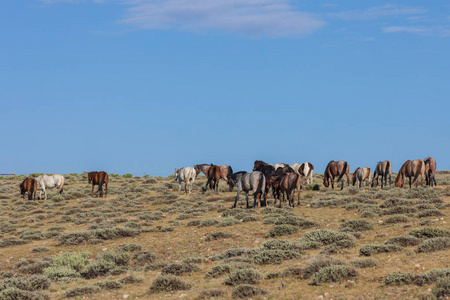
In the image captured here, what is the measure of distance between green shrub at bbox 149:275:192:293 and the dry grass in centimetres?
3

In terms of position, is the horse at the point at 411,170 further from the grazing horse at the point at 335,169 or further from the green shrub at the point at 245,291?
the green shrub at the point at 245,291

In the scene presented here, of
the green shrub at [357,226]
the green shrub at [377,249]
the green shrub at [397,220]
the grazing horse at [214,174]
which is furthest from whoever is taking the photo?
the grazing horse at [214,174]

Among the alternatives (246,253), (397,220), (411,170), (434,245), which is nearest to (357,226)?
(397,220)

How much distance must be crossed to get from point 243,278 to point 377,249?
4.59 meters

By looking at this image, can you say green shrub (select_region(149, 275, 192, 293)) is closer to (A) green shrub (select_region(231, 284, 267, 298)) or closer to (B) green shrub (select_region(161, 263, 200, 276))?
(B) green shrub (select_region(161, 263, 200, 276))

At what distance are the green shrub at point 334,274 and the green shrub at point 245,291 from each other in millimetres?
1383

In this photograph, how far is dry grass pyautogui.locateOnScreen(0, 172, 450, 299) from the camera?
11188 millimetres

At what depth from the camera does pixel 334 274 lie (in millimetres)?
11172

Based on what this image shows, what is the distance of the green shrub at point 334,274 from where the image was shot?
11.1m

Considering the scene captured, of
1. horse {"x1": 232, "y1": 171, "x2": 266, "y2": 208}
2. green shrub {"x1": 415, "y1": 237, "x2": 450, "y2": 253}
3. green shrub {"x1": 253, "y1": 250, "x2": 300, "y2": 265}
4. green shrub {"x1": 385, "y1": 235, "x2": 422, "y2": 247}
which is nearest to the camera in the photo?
green shrub {"x1": 415, "y1": 237, "x2": 450, "y2": 253}

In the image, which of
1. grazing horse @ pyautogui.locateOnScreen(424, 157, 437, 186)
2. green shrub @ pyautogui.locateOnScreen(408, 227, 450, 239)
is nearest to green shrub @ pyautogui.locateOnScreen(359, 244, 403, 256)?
green shrub @ pyautogui.locateOnScreen(408, 227, 450, 239)

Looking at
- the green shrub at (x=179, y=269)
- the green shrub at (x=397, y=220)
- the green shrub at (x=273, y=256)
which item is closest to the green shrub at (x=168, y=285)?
the green shrub at (x=179, y=269)

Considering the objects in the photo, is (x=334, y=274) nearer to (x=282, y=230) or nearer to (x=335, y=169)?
(x=282, y=230)

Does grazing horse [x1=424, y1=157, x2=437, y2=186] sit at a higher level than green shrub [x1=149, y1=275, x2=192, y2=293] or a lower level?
higher
